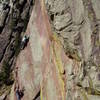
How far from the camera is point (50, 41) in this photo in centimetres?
2022

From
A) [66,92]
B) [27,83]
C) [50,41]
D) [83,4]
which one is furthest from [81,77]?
[27,83]

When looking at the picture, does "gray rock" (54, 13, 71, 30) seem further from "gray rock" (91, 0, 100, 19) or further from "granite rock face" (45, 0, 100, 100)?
"gray rock" (91, 0, 100, 19)

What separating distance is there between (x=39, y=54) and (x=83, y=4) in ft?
26.2

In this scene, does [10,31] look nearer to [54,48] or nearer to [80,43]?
[54,48]

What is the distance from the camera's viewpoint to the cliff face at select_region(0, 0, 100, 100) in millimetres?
14688

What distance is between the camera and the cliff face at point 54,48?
14688 mm

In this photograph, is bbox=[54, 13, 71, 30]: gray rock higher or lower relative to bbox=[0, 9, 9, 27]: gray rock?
lower

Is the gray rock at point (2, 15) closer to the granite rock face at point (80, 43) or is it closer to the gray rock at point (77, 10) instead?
the granite rock face at point (80, 43)

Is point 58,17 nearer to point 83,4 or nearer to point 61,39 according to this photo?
point 61,39

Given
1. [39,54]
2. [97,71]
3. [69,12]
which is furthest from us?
[39,54]

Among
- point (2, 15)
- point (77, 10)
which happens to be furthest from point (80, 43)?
point (2, 15)

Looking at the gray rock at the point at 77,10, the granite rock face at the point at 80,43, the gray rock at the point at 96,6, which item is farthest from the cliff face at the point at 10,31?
the gray rock at the point at 96,6

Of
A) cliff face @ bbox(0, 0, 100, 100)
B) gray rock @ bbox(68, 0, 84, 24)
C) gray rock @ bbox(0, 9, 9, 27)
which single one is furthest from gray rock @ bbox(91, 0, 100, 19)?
gray rock @ bbox(0, 9, 9, 27)

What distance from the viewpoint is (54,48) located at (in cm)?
1917
